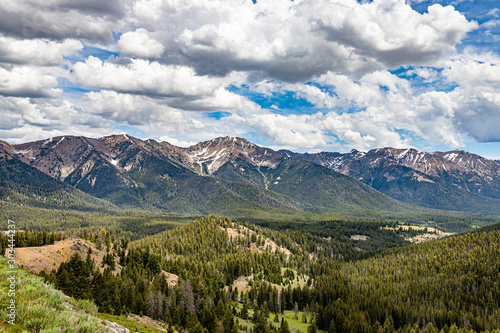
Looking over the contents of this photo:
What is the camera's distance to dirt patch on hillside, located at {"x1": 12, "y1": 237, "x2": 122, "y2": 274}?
104m

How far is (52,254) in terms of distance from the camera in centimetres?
11900

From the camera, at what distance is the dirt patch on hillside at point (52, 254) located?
10408 centimetres

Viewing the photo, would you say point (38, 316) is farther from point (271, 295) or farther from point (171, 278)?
point (271, 295)

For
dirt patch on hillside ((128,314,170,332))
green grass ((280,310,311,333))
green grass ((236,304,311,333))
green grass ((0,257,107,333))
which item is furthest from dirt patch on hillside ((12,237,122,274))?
green grass ((280,310,311,333))

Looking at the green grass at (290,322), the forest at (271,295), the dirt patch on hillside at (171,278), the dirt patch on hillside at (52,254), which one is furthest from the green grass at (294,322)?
the dirt patch on hillside at (52,254)

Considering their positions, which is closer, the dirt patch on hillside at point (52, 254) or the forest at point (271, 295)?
the dirt patch on hillside at point (52, 254)

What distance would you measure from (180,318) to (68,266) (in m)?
43.6

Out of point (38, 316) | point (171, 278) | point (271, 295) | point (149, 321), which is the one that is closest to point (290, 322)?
point (271, 295)

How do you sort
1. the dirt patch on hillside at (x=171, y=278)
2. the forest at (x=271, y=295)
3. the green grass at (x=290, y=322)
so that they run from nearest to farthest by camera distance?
the forest at (x=271, y=295)
the green grass at (x=290, y=322)
the dirt patch on hillside at (x=171, y=278)

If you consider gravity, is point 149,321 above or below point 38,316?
below

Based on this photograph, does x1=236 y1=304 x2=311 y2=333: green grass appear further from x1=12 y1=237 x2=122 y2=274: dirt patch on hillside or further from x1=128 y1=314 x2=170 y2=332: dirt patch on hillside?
x1=12 y1=237 x2=122 y2=274: dirt patch on hillside

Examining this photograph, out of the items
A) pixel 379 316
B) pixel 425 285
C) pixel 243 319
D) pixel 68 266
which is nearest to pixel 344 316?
pixel 379 316

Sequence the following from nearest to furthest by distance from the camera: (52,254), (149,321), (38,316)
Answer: (38,316) → (149,321) → (52,254)

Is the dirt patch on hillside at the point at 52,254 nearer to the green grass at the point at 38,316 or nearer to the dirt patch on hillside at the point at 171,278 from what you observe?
the dirt patch on hillside at the point at 171,278
